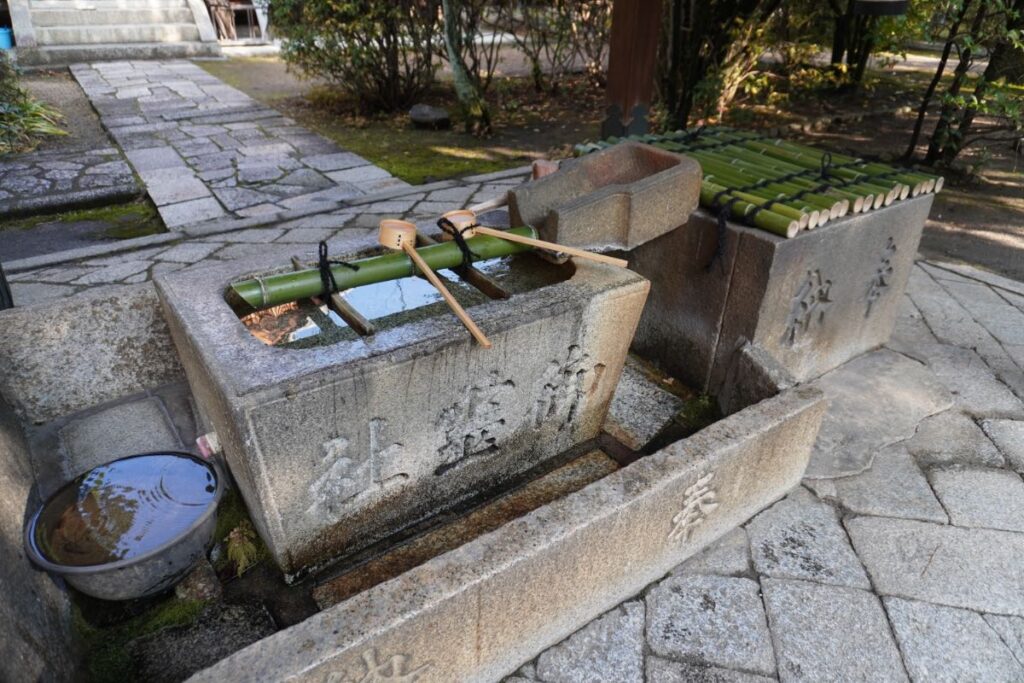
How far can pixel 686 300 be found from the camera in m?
3.31

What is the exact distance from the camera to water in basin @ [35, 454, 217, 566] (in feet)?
6.51

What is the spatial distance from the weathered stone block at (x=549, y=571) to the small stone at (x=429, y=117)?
22.9 feet

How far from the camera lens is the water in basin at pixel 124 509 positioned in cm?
198

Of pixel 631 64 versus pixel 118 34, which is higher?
pixel 631 64

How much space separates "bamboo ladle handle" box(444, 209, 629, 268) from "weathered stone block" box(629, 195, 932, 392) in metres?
0.78

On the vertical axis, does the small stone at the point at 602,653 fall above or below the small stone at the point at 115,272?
below

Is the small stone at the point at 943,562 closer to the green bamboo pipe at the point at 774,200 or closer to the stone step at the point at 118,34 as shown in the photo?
the green bamboo pipe at the point at 774,200

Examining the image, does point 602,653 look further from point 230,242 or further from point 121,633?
point 230,242

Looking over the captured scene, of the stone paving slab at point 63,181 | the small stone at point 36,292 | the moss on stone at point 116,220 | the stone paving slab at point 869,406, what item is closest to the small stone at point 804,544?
the stone paving slab at point 869,406

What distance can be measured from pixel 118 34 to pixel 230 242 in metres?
11.4

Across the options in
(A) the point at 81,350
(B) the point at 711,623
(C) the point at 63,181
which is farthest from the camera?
(C) the point at 63,181

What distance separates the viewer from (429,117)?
27.6 feet

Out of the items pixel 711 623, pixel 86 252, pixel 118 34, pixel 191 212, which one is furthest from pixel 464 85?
pixel 118 34

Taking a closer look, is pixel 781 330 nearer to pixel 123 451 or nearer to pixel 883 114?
pixel 123 451
